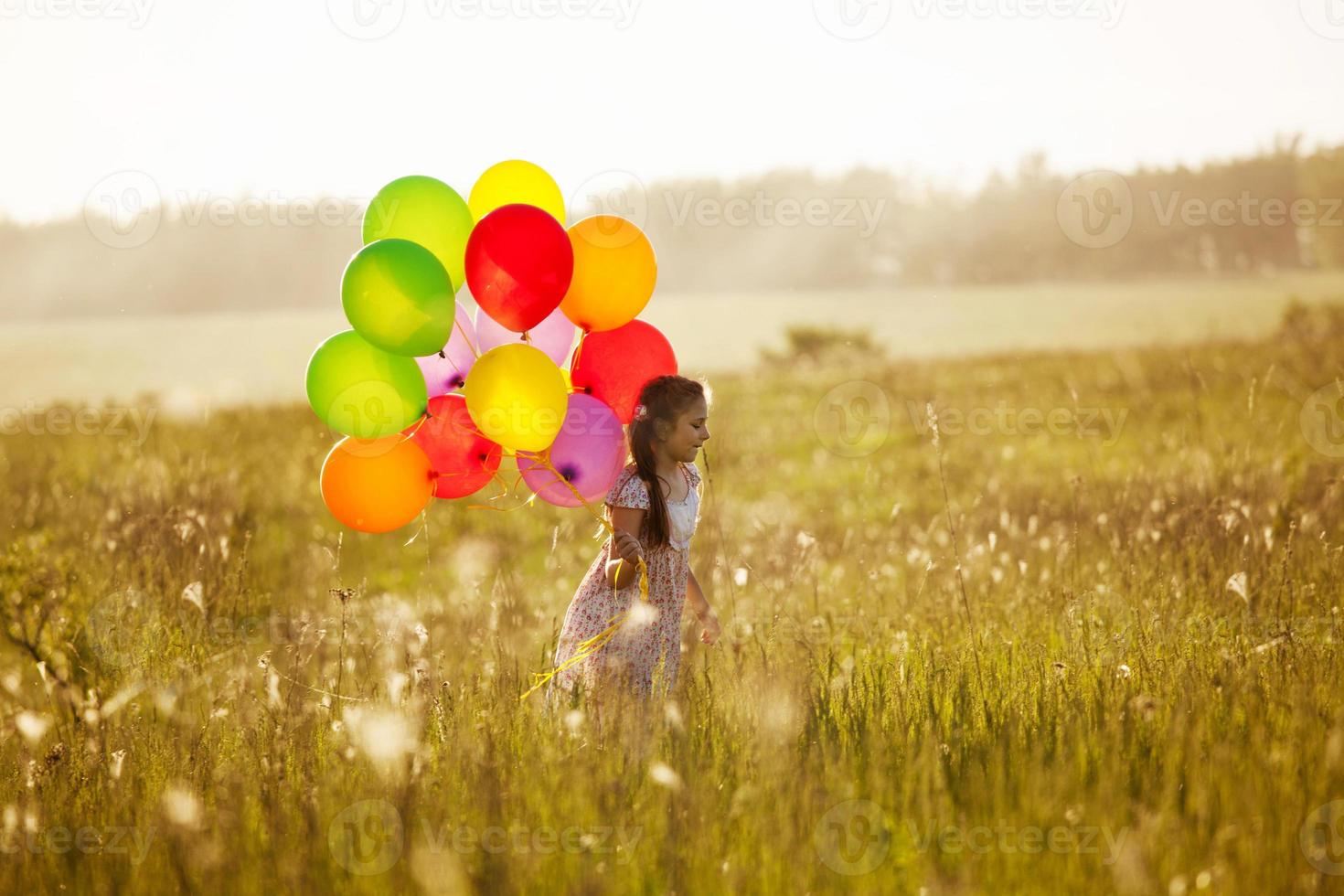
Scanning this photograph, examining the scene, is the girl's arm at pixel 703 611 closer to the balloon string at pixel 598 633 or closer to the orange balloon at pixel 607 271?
the balloon string at pixel 598 633

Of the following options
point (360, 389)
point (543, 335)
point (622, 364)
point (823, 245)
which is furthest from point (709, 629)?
point (823, 245)

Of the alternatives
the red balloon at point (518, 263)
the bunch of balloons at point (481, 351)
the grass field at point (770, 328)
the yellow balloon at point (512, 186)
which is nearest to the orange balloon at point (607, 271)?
the bunch of balloons at point (481, 351)

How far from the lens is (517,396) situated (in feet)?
12.1

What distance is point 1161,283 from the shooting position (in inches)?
1905

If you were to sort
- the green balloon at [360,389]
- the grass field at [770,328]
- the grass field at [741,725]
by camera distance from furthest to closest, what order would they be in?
the grass field at [770,328] → the green balloon at [360,389] → the grass field at [741,725]

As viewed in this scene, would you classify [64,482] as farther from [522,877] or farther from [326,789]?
[522,877]

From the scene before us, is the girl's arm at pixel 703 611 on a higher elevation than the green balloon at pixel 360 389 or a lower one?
lower

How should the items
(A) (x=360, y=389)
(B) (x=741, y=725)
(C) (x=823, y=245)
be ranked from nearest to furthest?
(B) (x=741, y=725) → (A) (x=360, y=389) → (C) (x=823, y=245)

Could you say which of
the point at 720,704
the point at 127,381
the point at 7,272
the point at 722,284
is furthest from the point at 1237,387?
the point at 7,272

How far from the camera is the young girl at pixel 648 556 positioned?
12.5ft

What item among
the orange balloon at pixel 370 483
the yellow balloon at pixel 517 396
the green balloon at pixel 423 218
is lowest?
the orange balloon at pixel 370 483

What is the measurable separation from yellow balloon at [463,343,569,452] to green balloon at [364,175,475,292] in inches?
20.8

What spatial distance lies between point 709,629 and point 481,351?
1470 millimetres

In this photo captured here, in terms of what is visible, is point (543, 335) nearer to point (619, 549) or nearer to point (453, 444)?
point (453, 444)
